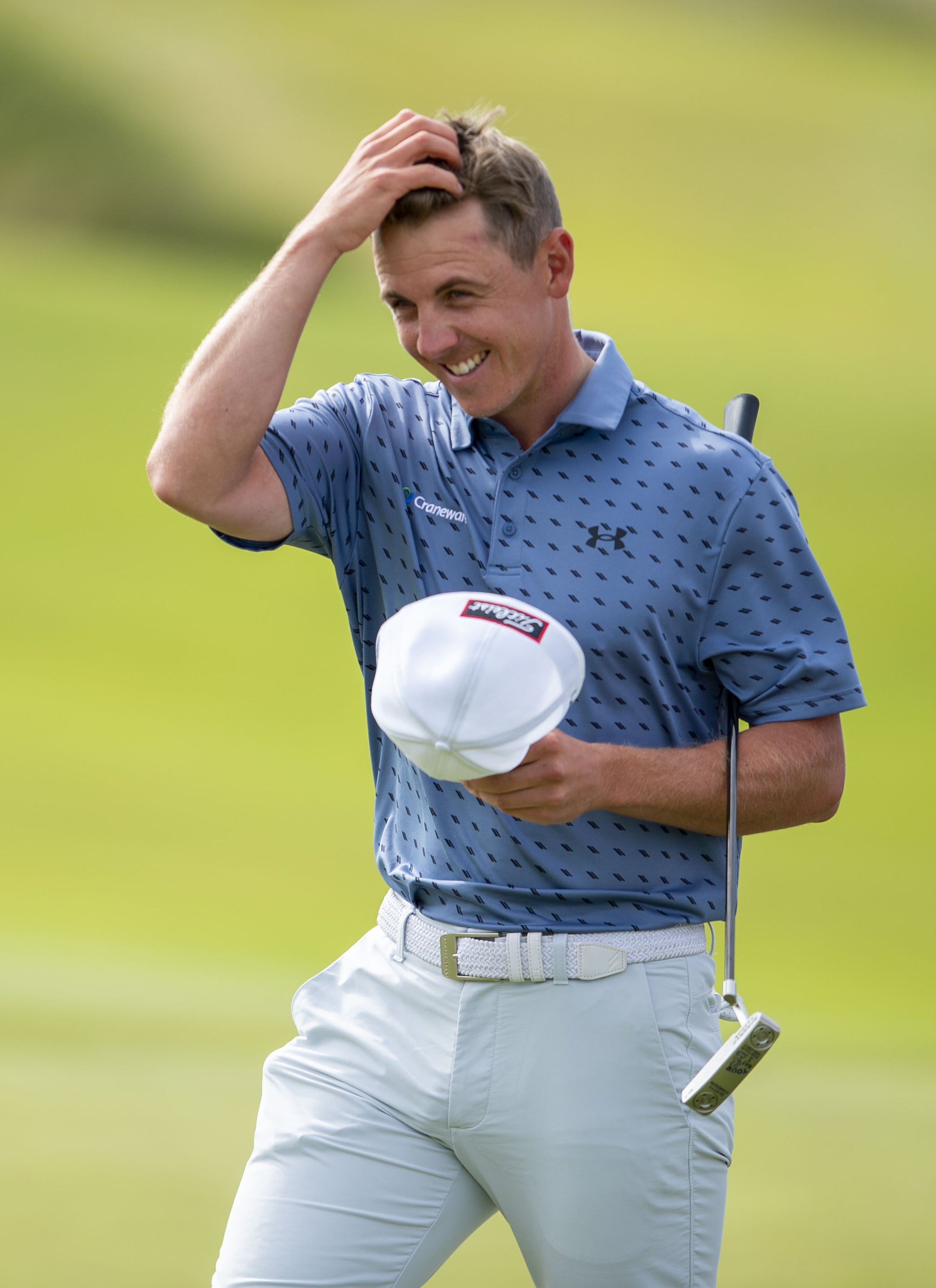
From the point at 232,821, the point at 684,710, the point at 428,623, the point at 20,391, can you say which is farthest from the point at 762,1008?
the point at 20,391

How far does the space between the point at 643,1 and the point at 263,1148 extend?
4.27 m

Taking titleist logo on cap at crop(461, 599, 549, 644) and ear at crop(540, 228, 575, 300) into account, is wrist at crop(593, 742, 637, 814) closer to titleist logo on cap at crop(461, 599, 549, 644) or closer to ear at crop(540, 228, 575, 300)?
titleist logo on cap at crop(461, 599, 549, 644)

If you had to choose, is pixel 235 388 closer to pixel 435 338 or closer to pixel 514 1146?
pixel 435 338

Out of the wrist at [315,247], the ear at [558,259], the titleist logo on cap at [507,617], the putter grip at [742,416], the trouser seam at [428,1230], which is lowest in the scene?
the trouser seam at [428,1230]

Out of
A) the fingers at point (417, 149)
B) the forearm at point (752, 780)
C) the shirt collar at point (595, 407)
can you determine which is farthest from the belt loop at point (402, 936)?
the fingers at point (417, 149)

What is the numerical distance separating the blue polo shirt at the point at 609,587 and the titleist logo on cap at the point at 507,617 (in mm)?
184

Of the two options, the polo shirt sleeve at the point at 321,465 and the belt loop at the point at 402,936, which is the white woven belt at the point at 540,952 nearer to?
the belt loop at the point at 402,936

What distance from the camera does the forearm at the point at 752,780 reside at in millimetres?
1374

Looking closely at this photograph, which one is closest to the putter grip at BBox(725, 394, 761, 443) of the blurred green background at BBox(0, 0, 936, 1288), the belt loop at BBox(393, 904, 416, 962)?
the belt loop at BBox(393, 904, 416, 962)

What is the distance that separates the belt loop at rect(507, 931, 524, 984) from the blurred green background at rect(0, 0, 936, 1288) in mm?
2477

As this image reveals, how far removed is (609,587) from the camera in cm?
140

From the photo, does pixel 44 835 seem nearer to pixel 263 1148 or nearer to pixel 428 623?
pixel 263 1148

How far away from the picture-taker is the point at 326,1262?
137 cm

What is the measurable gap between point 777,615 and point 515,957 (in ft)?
1.30
